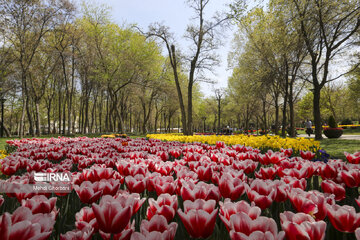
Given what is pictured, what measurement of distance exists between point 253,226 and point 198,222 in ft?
0.88

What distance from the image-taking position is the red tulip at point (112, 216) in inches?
43.0

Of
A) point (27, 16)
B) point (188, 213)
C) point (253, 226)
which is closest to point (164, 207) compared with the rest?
point (188, 213)

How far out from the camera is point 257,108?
115ft

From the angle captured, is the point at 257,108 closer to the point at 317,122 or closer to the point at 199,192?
the point at 317,122

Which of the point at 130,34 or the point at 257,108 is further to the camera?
the point at 257,108

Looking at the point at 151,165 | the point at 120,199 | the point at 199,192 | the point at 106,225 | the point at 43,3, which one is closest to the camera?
the point at 106,225

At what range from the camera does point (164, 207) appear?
1.32 metres

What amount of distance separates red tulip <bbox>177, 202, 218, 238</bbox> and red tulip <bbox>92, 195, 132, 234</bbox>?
0.27 metres

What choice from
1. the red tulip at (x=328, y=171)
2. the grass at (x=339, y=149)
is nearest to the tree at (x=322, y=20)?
the grass at (x=339, y=149)

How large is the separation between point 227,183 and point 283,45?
15065 millimetres

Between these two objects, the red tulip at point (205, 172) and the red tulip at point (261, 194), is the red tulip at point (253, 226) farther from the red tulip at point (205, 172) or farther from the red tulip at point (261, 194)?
the red tulip at point (205, 172)

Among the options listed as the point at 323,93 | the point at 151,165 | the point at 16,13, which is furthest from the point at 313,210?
the point at 323,93

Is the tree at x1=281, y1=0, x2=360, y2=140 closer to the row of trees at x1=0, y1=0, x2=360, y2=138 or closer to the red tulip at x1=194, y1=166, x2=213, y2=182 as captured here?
the row of trees at x1=0, y1=0, x2=360, y2=138

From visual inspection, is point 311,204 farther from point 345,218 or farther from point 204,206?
point 204,206
